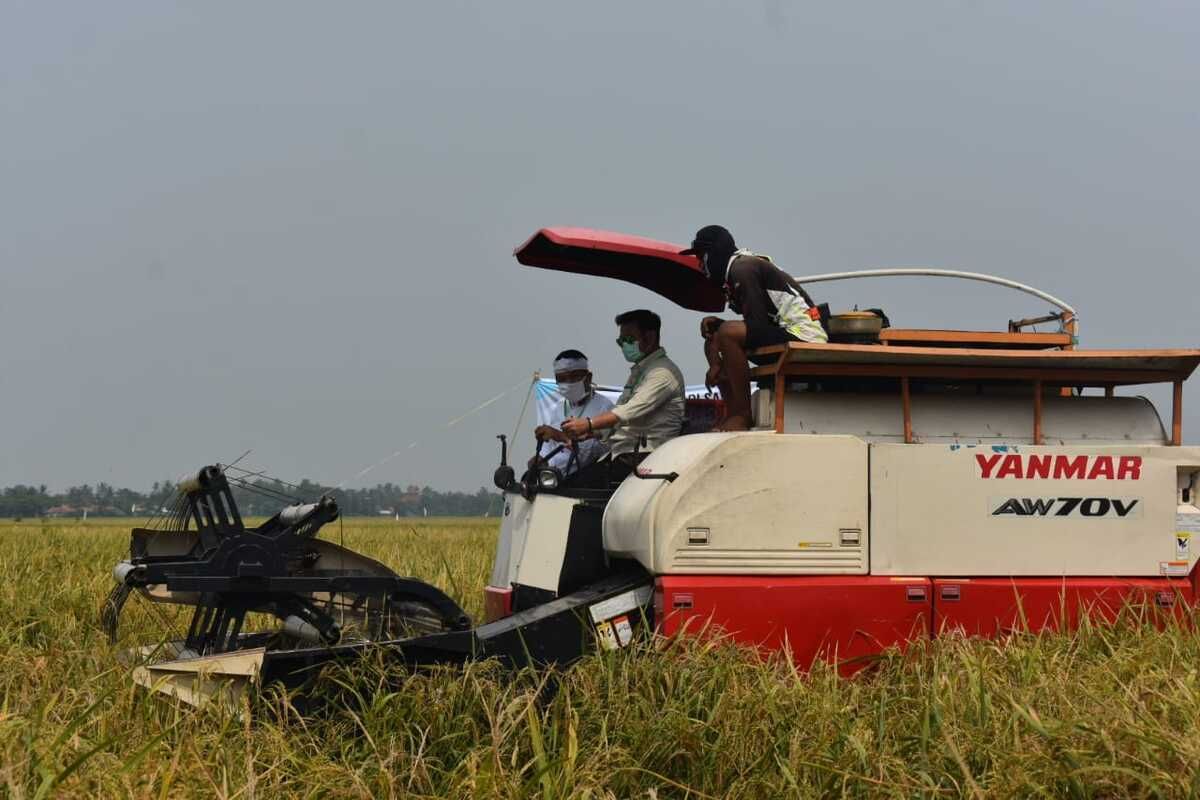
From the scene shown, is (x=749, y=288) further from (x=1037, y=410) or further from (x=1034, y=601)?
(x=1034, y=601)

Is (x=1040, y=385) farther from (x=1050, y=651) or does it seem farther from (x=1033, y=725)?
(x=1033, y=725)

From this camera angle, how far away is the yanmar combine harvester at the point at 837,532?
6289 mm

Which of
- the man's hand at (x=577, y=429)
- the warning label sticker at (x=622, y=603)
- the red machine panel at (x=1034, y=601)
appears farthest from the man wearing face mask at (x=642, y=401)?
the red machine panel at (x=1034, y=601)

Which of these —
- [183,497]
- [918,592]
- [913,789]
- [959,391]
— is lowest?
[913,789]

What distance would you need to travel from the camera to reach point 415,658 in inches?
236

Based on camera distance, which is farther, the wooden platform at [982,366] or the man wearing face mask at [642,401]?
the man wearing face mask at [642,401]

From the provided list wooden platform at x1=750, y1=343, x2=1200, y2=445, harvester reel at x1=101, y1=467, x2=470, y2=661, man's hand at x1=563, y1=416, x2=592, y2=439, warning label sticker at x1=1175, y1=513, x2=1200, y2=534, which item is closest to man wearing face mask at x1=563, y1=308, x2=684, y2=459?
man's hand at x1=563, y1=416, x2=592, y2=439

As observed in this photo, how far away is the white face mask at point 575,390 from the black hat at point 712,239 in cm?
160

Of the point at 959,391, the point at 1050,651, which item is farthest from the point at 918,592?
the point at 959,391

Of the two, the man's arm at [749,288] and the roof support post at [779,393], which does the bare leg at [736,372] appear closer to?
the man's arm at [749,288]

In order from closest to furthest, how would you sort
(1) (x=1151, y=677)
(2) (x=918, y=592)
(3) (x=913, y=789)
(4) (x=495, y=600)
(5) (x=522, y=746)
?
(3) (x=913, y=789)
(5) (x=522, y=746)
(1) (x=1151, y=677)
(2) (x=918, y=592)
(4) (x=495, y=600)

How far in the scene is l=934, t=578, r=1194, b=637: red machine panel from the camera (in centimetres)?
645

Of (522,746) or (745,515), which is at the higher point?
(745,515)

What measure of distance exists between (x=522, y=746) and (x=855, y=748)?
4.24ft
